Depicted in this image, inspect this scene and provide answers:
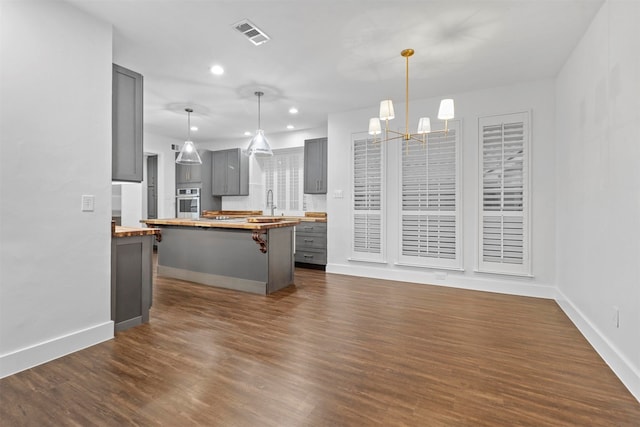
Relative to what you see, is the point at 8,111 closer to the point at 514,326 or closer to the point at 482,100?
the point at 514,326

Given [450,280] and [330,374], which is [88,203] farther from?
[450,280]

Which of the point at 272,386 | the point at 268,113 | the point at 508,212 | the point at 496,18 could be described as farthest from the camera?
the point at 268,113

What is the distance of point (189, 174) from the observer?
7316 millimetres

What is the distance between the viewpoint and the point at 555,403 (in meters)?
1.77

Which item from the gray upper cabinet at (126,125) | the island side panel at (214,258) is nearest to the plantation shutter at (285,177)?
the island side panel at (214,258)

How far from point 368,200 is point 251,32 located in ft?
9.77

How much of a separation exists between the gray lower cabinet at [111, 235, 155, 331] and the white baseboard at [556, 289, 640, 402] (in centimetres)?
373

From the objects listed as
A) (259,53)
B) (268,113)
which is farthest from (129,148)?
(268,113)

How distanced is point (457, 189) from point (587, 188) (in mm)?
1680

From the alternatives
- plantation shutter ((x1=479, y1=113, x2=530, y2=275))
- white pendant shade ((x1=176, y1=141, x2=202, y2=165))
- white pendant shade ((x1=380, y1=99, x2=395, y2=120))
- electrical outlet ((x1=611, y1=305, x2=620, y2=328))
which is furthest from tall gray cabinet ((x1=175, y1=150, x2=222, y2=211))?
electrical outlet ((x1=611, y1=305, x2=620, y2=328))

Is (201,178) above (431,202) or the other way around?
above

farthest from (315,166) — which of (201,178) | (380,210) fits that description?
(201,178)

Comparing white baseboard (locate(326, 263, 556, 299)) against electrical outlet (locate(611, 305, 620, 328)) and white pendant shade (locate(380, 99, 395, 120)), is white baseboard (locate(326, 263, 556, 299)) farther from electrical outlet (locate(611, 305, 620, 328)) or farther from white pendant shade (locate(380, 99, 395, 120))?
white pendant shade (locate(380, 99, 395, 120))

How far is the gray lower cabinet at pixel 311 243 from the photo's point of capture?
18.4 ft
